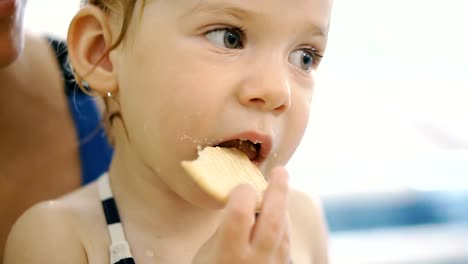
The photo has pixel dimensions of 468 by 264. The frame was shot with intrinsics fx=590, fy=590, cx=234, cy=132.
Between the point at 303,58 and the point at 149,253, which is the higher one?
the point at 303,58

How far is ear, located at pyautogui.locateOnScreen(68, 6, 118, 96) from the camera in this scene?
2.72ft

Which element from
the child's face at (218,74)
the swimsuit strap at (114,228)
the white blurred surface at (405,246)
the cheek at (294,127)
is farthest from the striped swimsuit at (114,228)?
the white blurred surface at (405,246)

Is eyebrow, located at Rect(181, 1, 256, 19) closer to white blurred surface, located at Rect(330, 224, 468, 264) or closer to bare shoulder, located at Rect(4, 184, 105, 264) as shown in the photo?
bare shoulder, located at Rect(4, 184, 105, 264)

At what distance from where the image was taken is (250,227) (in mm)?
597

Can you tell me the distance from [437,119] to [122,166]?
214cm

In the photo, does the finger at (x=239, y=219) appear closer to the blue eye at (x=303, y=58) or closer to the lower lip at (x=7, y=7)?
the blue eye at (x=303, y=58)

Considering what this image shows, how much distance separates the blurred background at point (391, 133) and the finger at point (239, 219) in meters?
0.90

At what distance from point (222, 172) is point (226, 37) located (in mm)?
181

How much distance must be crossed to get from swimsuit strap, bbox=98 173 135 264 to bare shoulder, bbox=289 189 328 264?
0.31 meters

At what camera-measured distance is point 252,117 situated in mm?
706

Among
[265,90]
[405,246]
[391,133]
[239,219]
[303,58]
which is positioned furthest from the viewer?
[391,133]

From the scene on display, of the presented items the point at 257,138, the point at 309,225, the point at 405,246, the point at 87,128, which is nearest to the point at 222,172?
the point at 257,138

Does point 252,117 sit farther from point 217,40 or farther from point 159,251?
point 159,251

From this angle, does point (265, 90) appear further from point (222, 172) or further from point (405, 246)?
point (405, 246)
